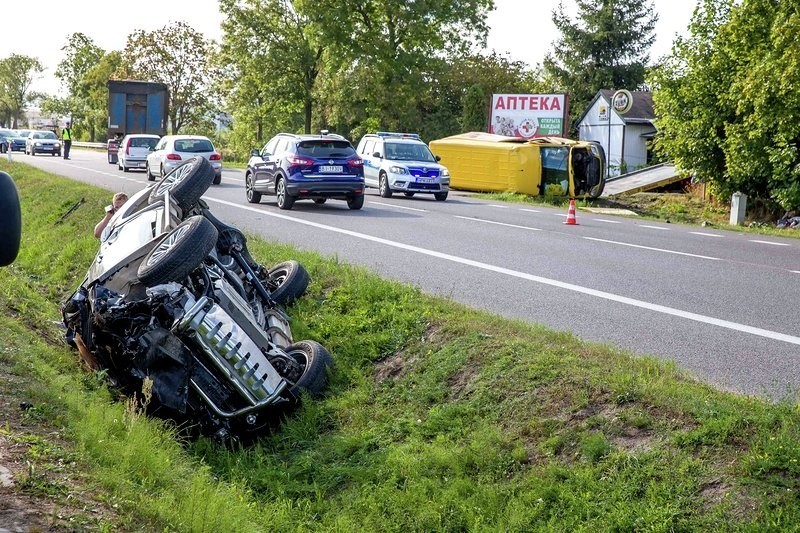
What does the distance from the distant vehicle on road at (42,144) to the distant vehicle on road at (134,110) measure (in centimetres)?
1156

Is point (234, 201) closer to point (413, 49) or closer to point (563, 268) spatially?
point (563, 268)

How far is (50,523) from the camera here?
3873 mm

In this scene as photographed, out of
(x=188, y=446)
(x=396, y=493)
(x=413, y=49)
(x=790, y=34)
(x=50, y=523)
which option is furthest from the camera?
(x=413, y=49)

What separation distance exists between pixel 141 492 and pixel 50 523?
3.45ft

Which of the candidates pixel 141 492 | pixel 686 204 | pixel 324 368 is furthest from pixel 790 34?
pixel 141 492

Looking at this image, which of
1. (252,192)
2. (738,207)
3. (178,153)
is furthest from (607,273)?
(178,153)

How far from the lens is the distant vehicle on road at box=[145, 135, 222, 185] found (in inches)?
1188

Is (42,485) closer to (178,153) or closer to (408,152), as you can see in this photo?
(408,152)

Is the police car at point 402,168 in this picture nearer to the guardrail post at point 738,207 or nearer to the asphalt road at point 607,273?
the asphalt road at point 607,273

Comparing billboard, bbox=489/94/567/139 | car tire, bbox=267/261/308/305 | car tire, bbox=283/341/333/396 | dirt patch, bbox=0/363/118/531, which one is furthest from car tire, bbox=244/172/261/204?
billboard, bbox=489/94/567/139

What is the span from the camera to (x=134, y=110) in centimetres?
4434

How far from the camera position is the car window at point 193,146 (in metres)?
30.7

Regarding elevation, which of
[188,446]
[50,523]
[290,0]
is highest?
[290,0]

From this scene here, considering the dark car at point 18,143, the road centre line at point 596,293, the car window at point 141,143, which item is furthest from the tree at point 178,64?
the road centre line at point 596,293
